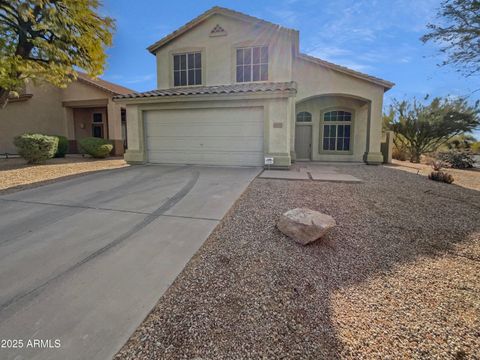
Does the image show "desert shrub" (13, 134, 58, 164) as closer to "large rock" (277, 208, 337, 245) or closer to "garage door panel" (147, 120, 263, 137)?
"garage door panel" (147, 120, 263, 137)

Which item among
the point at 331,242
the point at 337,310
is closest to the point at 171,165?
the point at 331,242

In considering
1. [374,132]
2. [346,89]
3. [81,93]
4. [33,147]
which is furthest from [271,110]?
[81,93]

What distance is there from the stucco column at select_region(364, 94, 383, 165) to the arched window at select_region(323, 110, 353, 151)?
1210 mm

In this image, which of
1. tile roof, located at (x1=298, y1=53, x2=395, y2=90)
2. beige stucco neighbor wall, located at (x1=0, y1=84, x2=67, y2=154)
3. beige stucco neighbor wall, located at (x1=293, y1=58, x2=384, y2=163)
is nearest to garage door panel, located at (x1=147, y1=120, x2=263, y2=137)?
beige stucco neighbor wall, located at (x1=293, y1=58, x2=384, y2=163)

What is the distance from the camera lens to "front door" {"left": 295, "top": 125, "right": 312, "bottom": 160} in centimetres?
1387

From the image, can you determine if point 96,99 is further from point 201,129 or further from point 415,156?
point 415,156

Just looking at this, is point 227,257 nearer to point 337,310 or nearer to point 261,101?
point 337,310

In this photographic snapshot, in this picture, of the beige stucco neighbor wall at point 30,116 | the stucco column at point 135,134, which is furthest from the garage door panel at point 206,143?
the beige stucco neighbor wall at point 30,116

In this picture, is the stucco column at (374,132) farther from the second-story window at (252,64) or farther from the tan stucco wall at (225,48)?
the second-story window at (252,64)

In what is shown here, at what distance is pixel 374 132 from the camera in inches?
487

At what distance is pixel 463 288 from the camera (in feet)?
8.89

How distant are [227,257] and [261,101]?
7.32 meters

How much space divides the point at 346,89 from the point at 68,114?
19.1 meters

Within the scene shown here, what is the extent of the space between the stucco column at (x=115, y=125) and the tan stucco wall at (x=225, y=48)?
5.50 metres
